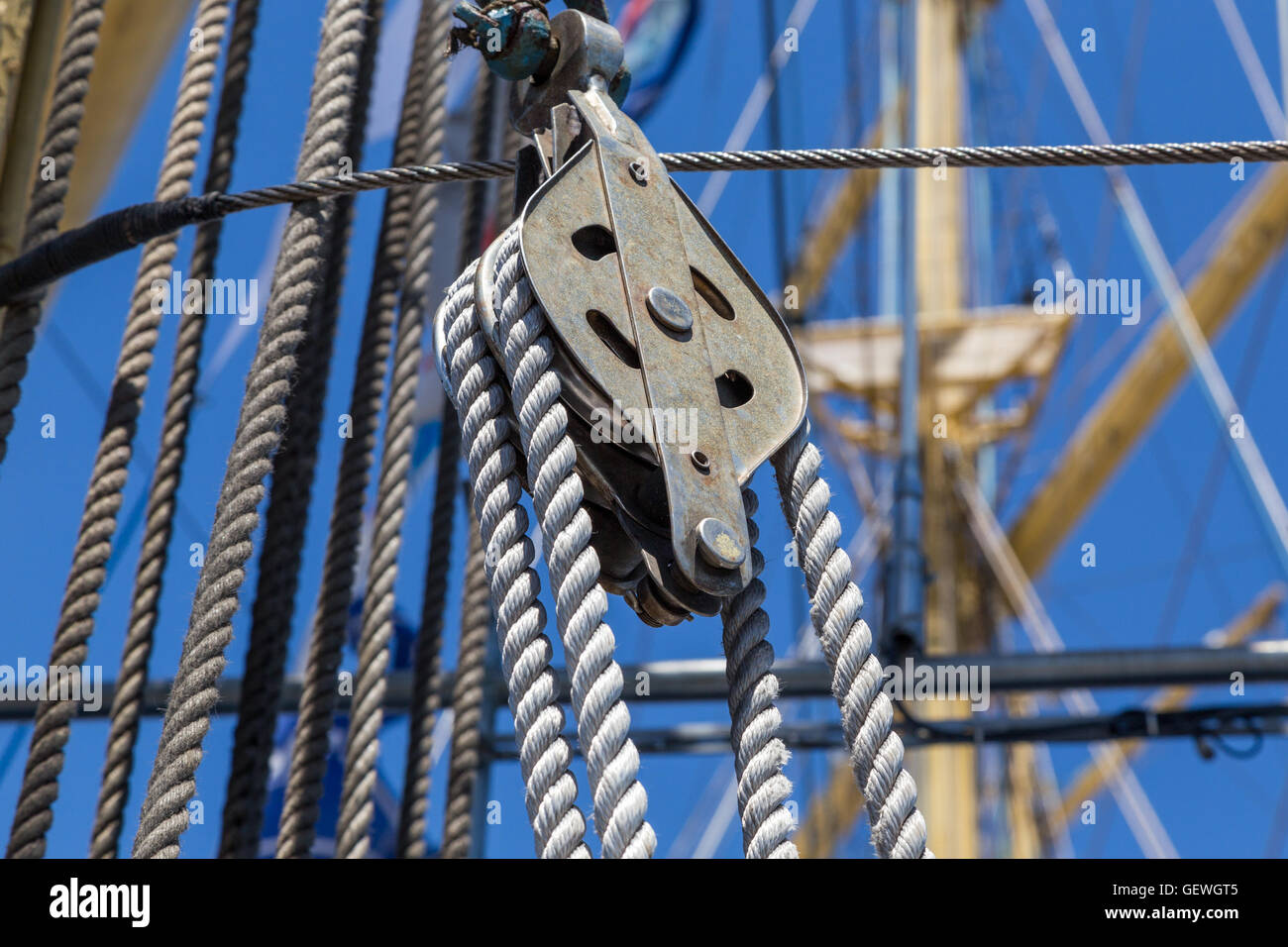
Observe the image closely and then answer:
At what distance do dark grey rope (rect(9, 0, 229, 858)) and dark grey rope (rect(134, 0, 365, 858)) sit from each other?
15 cm

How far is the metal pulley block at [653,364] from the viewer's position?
105 cm

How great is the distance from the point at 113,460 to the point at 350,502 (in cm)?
38

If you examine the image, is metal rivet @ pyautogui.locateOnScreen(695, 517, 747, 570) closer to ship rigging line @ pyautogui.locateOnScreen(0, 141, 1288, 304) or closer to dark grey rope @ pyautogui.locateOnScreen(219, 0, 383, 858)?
ship rigging line @ pyautogui.locateOnScreen(0, 141, 1288, 304)

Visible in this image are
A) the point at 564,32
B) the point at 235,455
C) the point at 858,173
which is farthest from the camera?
the point at 858,173

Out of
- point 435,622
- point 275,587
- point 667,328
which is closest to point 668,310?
point 667,328

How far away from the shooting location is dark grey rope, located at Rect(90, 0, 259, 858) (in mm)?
1724

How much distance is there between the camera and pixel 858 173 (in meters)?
10.7

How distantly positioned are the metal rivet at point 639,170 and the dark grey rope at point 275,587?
0.92m

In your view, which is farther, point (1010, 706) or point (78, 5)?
point (1010, 706)

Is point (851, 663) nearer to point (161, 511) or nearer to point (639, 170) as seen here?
point (639, 170)

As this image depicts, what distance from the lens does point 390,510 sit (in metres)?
1.92

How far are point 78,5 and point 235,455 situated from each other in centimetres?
69
